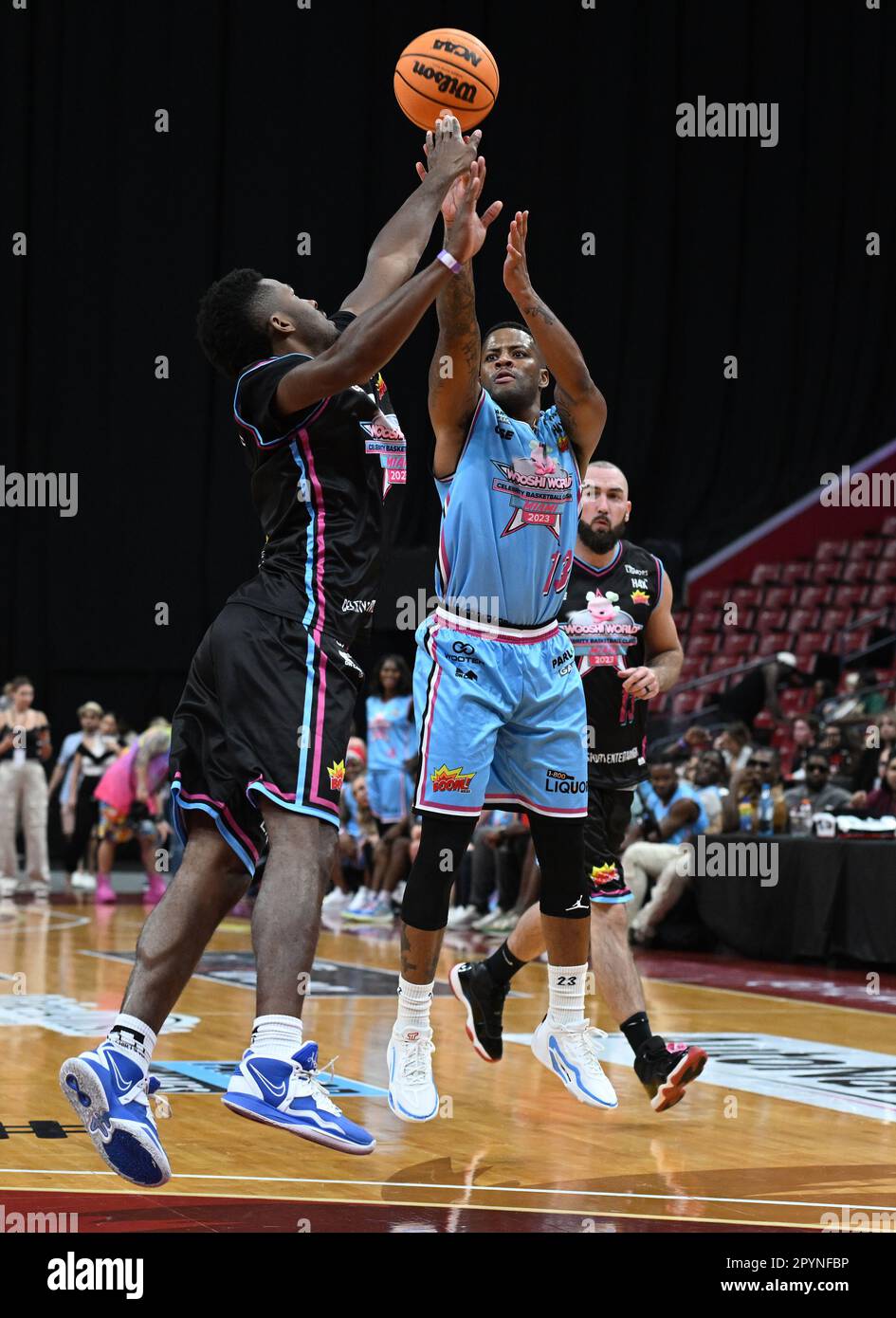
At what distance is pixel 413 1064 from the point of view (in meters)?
4.75

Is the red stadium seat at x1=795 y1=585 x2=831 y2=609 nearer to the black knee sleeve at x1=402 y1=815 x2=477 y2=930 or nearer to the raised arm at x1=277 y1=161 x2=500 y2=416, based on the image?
the black knee sleeve at x1=402 y1=815 x2=477 y2=930

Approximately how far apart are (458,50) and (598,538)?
189cm

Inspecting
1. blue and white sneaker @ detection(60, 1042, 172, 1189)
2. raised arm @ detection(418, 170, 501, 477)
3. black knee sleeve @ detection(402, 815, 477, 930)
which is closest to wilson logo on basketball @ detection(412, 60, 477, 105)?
raised arm @ detection(418, 170, 501, 477)

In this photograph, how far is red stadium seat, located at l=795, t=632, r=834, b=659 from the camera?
19438 mm

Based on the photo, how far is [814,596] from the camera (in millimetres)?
20297

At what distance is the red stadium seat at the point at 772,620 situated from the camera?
801 inches

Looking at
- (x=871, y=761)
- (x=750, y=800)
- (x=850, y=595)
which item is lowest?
(x=750, y=800)

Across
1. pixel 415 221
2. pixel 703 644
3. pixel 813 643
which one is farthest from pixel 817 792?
pixel 415 221

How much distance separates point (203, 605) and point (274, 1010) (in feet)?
Answer: 58.3

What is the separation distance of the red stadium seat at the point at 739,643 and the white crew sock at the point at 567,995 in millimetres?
15417

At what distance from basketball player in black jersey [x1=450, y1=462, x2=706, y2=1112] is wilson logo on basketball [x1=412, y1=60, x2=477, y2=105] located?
5.23 ft

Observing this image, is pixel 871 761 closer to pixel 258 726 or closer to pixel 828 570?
pixel 258 726

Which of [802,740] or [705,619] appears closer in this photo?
[802,740]

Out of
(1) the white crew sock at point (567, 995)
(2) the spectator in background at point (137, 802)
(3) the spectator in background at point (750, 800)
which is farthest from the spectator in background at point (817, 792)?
(1) the white crew sock at point (567, 995)
